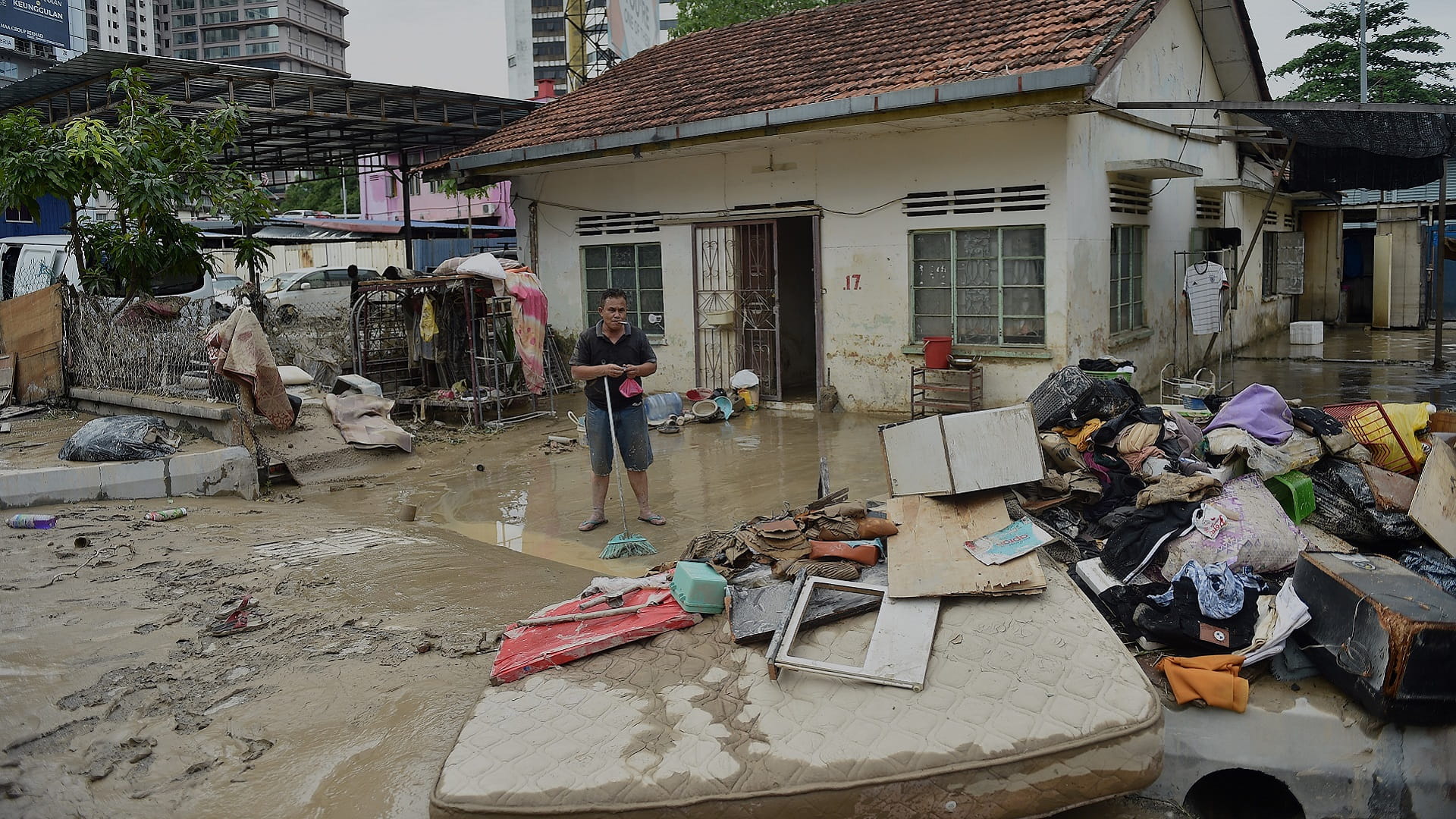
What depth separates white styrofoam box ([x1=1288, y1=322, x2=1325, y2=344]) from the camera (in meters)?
15.8

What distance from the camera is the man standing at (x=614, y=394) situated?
673cm

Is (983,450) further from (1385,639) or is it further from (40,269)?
(40,269)

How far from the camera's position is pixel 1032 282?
1005cm

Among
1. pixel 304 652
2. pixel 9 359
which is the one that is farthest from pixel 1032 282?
pixel 9 359

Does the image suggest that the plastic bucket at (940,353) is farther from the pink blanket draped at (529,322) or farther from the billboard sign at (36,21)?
the billboard sign at (36,21)

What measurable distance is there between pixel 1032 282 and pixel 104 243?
9.75 m

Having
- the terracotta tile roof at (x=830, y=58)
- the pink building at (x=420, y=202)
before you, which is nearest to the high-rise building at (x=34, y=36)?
the pink building at (x=420, y=202)

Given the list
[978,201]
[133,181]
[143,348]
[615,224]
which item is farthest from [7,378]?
[978,201]

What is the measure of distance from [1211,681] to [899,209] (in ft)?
25.0

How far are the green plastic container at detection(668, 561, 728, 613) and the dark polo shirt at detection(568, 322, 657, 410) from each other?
8.90ft

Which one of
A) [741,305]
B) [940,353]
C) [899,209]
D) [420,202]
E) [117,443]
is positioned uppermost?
[420,202]

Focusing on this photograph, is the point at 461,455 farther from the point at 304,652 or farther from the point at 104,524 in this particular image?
the point at 304,652

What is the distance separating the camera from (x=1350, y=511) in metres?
5.07

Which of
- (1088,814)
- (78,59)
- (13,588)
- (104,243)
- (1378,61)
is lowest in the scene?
(1088,814)
